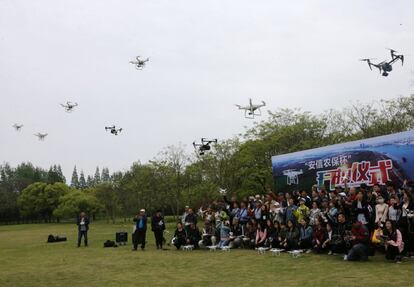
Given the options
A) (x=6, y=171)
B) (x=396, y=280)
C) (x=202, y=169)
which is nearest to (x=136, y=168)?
(x=202, y=169)

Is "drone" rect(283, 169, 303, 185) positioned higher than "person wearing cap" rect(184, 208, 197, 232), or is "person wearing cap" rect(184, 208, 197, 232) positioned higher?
"drone" rect(283, 169, 303, 185)

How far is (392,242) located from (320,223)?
252 centimetres

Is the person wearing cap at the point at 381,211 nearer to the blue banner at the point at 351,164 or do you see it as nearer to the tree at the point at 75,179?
the blue banner at the point at 351,164

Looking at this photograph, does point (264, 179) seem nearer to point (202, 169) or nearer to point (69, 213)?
point (202, 169)

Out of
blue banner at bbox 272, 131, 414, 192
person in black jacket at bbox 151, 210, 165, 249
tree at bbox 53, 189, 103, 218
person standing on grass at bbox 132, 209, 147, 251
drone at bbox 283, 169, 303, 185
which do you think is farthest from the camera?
tree at bbox 53, 189, 103, 218

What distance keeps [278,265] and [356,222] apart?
2368 millimetres

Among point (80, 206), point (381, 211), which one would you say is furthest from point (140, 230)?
point (80, 206)

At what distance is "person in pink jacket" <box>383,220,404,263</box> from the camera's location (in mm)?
11406

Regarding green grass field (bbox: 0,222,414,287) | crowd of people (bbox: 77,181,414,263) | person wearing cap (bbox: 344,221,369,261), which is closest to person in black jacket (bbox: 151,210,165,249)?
crowd of people (bbox: 77,181,414,263)

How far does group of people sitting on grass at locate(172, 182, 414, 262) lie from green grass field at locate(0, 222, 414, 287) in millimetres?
497

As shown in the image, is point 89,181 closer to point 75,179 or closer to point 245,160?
point 75,179

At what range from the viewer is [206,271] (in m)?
11.5

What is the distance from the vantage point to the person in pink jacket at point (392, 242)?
1141 centimetres

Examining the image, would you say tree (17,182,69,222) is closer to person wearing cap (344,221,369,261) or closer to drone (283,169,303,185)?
drone (283,169,303,185)
